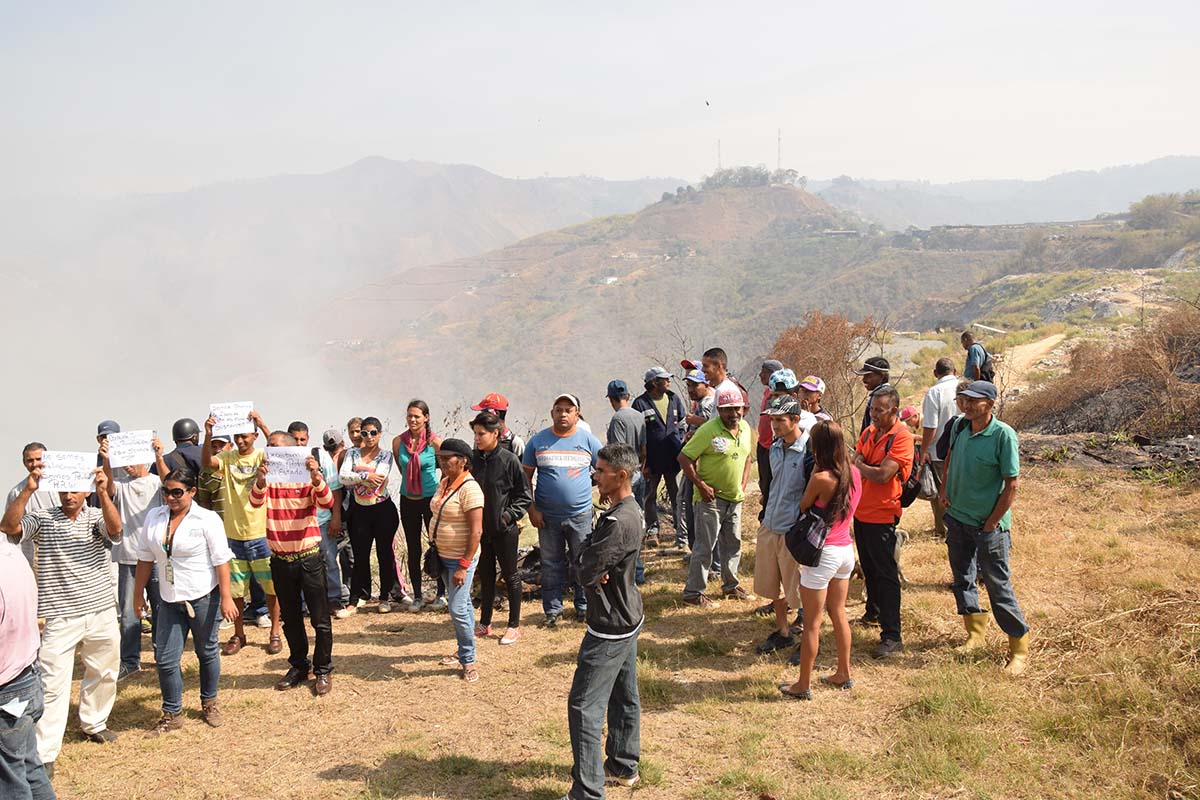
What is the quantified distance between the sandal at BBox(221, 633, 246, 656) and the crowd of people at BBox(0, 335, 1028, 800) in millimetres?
29

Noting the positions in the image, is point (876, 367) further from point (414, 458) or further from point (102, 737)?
point (102, 737)

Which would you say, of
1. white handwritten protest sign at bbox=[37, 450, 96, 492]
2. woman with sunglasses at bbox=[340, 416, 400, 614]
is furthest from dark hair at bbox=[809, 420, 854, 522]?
white handwritten protest sign at bbox=[37, 450, 96, 492]

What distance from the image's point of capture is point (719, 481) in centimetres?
671

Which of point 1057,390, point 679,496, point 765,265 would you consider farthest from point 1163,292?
point 765,265

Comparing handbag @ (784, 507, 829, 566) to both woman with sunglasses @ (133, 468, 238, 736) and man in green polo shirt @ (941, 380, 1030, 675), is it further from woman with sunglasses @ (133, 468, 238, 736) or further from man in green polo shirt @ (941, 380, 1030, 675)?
woman with sunglasses @ (133, 468, 238, 736)

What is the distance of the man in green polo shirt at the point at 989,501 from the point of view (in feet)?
17.3

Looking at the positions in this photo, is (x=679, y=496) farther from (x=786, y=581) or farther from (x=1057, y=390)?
(x=1057, y=390)

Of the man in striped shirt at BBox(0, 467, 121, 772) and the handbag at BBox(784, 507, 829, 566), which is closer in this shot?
the man in striped shirt at BBox(0, 467, 121, 772)

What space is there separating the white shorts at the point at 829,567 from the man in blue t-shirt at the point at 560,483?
214 cm

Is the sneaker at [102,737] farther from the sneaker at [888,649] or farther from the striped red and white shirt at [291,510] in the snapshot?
the sneaker at [888,649]

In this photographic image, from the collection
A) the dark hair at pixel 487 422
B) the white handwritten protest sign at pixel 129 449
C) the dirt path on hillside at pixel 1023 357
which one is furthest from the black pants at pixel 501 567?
the dirt path on hillside at pixel 1023 357

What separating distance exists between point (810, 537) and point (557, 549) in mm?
2697

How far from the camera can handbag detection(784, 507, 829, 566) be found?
4922 millimetres

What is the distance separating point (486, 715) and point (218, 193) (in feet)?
719
